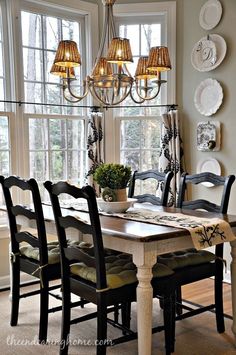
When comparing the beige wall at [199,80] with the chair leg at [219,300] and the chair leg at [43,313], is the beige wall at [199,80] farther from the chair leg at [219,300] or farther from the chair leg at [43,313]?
the chair leg at [43,313]

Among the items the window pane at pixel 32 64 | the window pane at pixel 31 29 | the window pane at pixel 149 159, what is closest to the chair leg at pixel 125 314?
the window pane at pixel 149 159

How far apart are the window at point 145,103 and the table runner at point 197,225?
1.71 meters

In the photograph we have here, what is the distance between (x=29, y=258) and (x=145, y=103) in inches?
86.2

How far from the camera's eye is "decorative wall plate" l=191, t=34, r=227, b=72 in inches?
153

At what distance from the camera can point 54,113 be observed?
417cm

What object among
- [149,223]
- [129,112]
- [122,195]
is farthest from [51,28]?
[149,223]

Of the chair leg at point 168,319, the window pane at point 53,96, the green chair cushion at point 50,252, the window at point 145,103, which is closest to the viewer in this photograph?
the chair leg at point 168,319

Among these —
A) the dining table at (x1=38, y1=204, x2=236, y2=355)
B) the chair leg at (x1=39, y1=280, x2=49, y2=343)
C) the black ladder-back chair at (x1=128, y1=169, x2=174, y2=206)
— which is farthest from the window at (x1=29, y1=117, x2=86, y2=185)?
the dining table at (x1=38, y1=204, x2=236, y2=355)

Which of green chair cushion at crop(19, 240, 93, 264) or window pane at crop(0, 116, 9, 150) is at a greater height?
window pane at crop(0, 116, 9, 150)

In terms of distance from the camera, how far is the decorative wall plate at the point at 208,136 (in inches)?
156

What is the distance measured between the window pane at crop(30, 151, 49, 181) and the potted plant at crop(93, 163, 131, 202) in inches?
53.2

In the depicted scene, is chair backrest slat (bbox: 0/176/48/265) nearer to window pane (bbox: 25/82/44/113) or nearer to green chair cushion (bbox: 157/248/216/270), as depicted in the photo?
green chair cushion (bbox: 157/248/216/270)

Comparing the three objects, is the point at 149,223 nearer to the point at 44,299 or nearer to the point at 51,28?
the point at 44,299

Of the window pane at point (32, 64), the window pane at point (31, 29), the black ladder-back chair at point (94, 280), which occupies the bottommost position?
the black ladder-back chair at point (94, 280)
